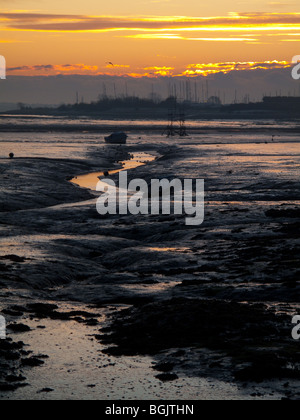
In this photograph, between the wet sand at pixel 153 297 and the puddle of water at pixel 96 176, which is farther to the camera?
the puddle of water at pixel 96 176

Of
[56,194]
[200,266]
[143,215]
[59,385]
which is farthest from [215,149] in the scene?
[59,385]

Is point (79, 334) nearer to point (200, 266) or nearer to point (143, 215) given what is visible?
point (200, 266)

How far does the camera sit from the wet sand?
1709cm

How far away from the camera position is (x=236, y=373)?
17.2 m

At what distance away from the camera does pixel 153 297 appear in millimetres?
25125

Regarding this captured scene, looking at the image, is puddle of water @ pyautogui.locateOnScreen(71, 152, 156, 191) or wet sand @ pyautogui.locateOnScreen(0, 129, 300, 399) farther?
puddle of water @ pyautogui.locateOnScreen(71, 152, 156, 191)

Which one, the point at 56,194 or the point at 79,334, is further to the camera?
the point at 56,194

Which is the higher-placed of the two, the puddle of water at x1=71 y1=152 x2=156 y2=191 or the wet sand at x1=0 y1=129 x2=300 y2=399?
the puddle of water at x1=71 y1=152 x2=156 y2=191

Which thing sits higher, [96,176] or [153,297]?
[96,176]

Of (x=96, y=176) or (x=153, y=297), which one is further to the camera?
(x=96, y=176)

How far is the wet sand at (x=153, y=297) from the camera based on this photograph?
1709 centimetres

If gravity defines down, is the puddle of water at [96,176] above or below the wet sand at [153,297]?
above
